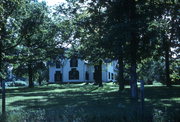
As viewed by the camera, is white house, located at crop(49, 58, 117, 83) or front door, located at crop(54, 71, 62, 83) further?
front door, located at crop(54, 71, 62, 83)

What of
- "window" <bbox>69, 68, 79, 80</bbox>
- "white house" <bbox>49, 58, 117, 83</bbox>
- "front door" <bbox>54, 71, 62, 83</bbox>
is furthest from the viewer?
"front door" <bbox>54, 71, 62, 83</bbox>

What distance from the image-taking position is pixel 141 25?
15.9 meters

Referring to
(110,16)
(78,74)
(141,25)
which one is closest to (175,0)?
(141,25)

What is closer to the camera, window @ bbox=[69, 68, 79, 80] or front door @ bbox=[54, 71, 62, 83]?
window @ bbox=[69, 68, 79, 80]

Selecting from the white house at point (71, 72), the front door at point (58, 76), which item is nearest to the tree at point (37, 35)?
the white house at point (71, 72)

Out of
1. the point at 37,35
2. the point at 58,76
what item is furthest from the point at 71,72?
the point at 37,35

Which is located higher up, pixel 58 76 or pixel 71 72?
pixel 71 72

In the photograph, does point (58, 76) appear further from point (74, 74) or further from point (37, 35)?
point (37, 35)

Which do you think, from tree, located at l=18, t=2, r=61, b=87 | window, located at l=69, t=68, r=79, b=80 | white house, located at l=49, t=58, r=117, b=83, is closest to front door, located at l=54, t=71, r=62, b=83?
white house, located at l=49, t=58, r=117, b=83

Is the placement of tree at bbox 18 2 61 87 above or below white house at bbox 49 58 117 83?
above

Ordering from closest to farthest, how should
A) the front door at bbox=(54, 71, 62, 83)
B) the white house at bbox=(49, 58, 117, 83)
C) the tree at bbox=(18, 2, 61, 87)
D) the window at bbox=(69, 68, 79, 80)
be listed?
the tree at bbox=(18, 2, 61, 87) → the white house at bbox=(49, 58, 117, 83) → the window at bbox=(69, 68, 79, 80) → the front door at bbox=(54, 71, 62, 83)

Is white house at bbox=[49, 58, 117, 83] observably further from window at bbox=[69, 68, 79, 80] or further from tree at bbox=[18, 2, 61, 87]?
tree at bbox=[18, 2, 61, 87]

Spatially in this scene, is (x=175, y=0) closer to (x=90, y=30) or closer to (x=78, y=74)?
(x=90, y=30)

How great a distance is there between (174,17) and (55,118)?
7758 millimetres
